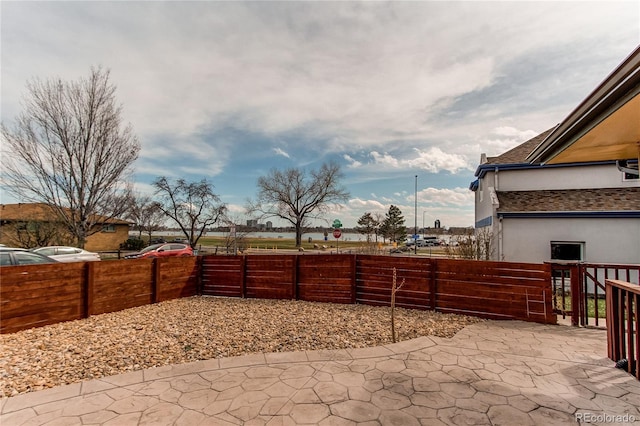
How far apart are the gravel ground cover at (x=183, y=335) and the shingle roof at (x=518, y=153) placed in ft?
34.1

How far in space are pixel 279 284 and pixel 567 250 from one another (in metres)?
11.3

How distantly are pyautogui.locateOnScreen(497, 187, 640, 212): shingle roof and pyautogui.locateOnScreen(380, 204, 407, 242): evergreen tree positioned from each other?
100ft

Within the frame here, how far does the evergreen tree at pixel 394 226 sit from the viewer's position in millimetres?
43156

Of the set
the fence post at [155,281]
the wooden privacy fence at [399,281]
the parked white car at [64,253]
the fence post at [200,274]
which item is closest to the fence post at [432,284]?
the wooden privacy fence at [399,281]

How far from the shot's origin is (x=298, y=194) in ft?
130

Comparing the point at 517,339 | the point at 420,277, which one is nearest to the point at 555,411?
the point at 517,339

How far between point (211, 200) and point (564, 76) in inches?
1089

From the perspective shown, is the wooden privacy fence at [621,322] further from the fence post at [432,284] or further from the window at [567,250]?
the window at [567,250]

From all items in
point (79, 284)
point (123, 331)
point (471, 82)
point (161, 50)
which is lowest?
point (123, 331)

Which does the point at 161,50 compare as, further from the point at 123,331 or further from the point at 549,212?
the point at 549,212

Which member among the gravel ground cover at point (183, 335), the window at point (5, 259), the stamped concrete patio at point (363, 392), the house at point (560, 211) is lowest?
the gravel ground cover at point (183, 335)

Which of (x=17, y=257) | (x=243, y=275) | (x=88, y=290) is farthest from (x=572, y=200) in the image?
(x=17, y=257)

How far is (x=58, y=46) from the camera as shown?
28.9 feet

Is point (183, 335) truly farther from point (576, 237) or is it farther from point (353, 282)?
point (576, 237)
